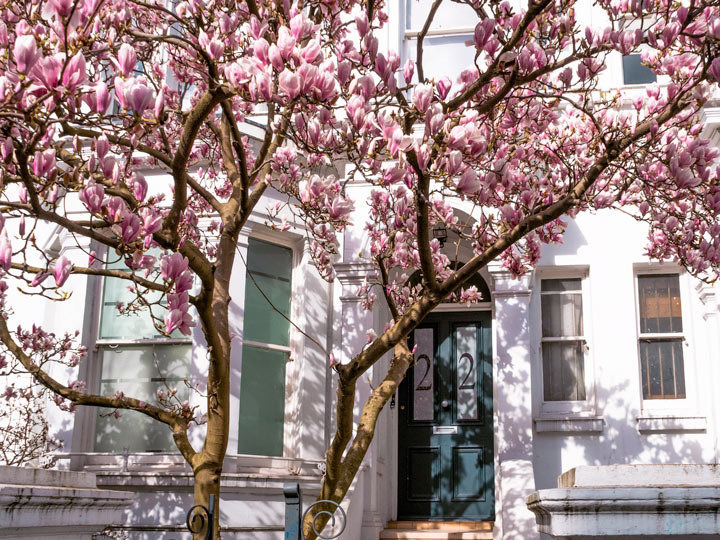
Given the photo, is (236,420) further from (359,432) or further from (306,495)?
(359,432)

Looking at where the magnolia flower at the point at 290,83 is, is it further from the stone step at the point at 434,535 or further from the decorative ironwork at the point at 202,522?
the stone step at the point at 434,535

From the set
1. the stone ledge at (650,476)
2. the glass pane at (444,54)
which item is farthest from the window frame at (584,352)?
the stone ledge at (650,476)

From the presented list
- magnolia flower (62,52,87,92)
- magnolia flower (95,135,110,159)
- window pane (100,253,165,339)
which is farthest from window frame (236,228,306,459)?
magnolia flower (62,52,87,92)

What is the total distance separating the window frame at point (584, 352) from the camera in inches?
323

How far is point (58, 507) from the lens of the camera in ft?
12.2

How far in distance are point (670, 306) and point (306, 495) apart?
13.0ft

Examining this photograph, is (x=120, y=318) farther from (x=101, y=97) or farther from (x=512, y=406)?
(x=101, y=97)

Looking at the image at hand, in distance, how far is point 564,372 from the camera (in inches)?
331

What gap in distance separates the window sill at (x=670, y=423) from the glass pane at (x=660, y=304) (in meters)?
0.89

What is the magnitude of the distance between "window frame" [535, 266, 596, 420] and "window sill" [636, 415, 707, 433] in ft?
1.57

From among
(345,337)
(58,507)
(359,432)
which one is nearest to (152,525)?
(345,337)

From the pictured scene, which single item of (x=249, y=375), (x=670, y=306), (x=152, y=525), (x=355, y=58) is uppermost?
(x=355, y=58)

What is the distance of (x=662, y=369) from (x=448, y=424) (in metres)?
2.22

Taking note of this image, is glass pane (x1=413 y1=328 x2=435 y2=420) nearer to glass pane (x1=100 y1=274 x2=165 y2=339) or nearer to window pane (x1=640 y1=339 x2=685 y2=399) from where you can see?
window pane (x1=640 y1=339 x2=685 y2=399)
